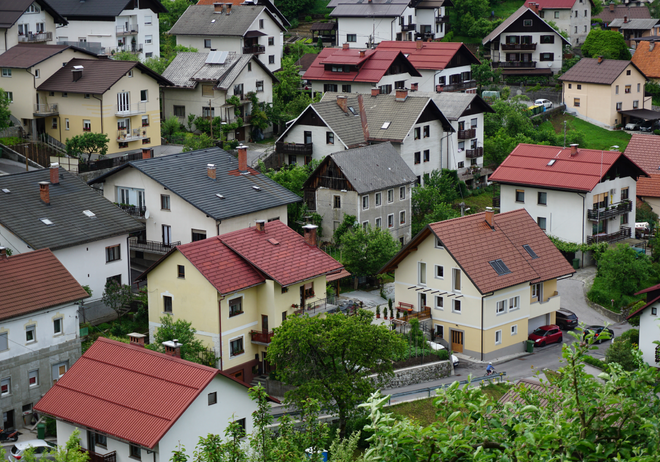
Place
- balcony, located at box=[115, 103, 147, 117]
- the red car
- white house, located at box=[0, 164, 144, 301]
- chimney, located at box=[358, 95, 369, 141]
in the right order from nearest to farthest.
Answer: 1. white house, located at box=[0, 164, 144, 301]
2. the red car
3. balcony, located at box=[115, 103, 147, 117]
4. chimney, located at box=[358, 95, 369, 141]

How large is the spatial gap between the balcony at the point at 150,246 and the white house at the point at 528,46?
68.9 metres

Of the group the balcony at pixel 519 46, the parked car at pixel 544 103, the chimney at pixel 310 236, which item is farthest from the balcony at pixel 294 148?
the balcony at pixel 519 46

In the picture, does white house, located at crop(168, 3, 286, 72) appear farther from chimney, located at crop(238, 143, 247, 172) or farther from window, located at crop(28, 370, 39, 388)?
window, located at crop(28, 370, 39, 388)

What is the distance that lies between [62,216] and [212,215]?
909cm

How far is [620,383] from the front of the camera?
16.0 m

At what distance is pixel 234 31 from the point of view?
102812 millimetres

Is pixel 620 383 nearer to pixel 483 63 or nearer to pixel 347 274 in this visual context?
pixel 347 274

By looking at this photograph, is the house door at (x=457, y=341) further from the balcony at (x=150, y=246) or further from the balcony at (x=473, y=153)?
the balcony at (x=473, y=153)

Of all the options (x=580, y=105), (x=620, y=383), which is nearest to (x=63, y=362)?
(x=620, y=383)

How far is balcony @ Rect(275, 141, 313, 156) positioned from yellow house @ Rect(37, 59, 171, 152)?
11.3 meters

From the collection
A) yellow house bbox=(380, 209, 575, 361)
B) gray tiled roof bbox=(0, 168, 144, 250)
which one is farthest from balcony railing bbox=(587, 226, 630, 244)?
gray tiled roof bbox=(0, 168, 144, 250)

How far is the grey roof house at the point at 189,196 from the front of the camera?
6100 cm

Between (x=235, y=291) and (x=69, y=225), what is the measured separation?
12.2 metres

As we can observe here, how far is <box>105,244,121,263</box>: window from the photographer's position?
57469mm
